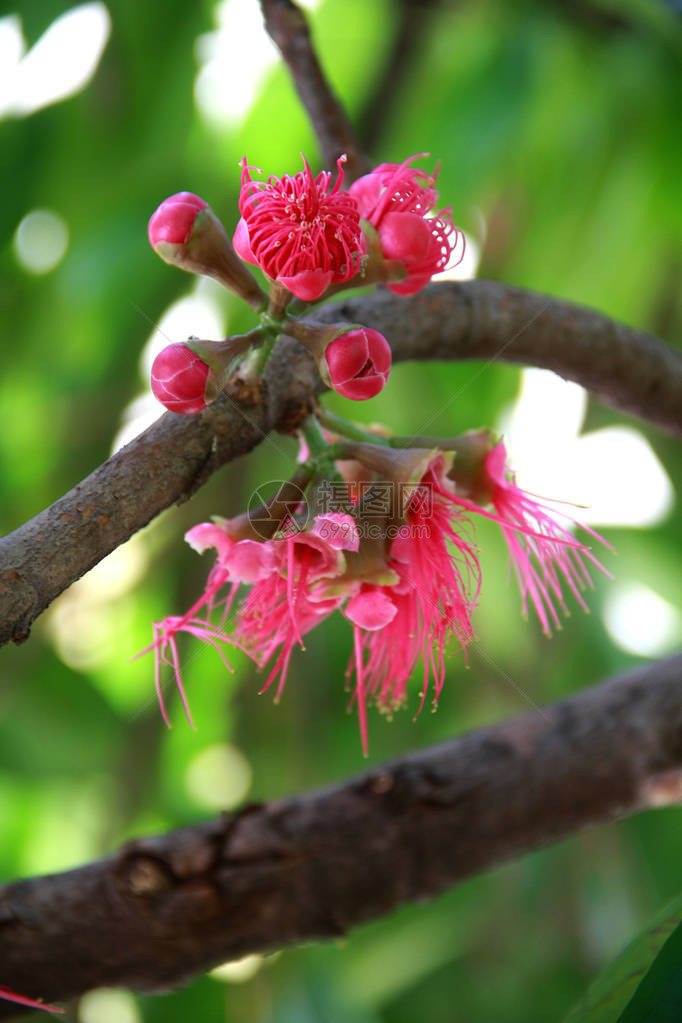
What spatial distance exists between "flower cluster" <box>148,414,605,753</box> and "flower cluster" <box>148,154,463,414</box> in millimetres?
103

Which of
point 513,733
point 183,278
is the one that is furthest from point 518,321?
point 183,278

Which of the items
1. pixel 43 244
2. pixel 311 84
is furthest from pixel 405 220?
pixel 43 244

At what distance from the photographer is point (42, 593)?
60 cm

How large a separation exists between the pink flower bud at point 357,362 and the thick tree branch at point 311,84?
17.3 inches

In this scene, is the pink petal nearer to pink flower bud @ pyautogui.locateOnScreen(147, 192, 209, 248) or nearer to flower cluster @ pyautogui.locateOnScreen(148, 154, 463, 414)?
flower cluster @ pyautogui.locateOnScreen(148, 154, 463, 414)

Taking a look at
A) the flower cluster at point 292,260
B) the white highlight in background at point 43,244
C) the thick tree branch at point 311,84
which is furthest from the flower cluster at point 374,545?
the white highlight in background at point 43,244

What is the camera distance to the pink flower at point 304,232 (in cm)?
74

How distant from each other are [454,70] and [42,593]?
1521 mm

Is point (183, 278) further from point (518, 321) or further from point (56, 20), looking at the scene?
point (518, 321)

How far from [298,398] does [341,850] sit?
0.47 meters

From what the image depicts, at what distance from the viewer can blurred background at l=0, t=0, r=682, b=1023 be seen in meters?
1.71

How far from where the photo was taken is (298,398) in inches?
31.9

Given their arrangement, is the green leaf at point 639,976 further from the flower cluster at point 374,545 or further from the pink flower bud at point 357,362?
the pink flower bud at point 357,362

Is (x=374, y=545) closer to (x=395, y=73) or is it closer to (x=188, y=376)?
(x=188, y=376)
